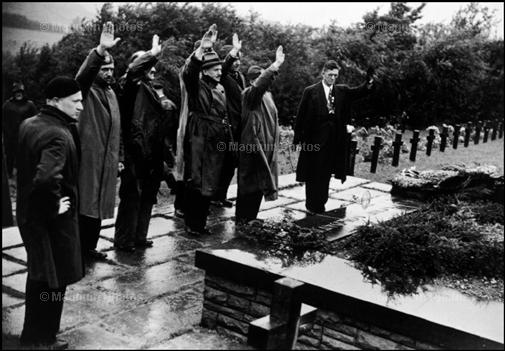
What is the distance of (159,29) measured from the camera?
15.1 meters

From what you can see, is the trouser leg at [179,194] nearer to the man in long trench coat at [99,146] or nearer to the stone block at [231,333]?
the man in long trench coat at [99,146]

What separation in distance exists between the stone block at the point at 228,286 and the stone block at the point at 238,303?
1.6 inches

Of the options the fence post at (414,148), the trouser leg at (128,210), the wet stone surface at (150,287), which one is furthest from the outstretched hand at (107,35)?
the fence post at (414,148)

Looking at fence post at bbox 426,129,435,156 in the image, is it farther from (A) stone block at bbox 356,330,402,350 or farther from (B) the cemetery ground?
(A) stone block at bbox 356,330,402,350

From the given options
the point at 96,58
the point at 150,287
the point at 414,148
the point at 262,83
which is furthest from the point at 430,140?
the point at 96,58

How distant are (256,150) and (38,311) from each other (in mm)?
3457

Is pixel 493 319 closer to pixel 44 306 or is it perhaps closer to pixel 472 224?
pixel 472 224

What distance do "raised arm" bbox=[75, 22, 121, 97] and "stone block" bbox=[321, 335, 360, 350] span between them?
299 centimetres

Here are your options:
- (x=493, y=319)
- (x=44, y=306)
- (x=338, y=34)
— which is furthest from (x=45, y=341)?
(x=338, y=34)

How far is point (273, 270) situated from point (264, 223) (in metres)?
0.99

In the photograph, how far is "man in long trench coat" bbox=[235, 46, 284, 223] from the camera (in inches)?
291

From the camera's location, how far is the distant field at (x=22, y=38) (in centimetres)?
1252

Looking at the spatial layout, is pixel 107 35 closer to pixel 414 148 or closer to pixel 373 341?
pixel 373 341

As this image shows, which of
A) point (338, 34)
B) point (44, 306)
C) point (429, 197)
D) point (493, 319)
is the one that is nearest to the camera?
point (493, 319)
